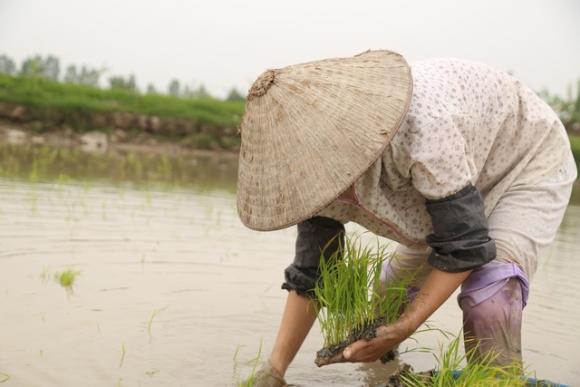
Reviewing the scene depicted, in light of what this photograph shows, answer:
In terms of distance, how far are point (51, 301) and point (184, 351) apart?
801mm

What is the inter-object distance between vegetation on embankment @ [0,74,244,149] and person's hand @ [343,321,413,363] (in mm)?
13546

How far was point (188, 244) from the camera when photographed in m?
4.71

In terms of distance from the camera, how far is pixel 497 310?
210 cm

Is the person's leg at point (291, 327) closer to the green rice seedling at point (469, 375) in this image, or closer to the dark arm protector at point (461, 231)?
the green rice seedling at point (469, 375)

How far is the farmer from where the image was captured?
184cm

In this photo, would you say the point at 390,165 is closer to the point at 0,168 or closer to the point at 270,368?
the point at 270,368

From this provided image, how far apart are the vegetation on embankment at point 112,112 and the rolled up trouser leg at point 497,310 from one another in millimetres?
13474

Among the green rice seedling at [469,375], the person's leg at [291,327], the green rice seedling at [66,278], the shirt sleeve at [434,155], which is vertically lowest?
the green rice seedling at [66,278]

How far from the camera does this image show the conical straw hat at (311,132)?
71.0 inches

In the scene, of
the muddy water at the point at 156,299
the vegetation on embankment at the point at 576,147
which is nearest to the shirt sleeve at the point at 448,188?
the muddy water at the point at 156,299

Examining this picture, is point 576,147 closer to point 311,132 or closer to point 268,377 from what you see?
point 268,377

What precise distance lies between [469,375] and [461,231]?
1.35 ft

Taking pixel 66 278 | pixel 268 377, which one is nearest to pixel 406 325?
pixel 268 377

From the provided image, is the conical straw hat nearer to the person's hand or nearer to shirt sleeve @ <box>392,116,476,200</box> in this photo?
shirt sleeve @ <box>392,116,476,200</box>
